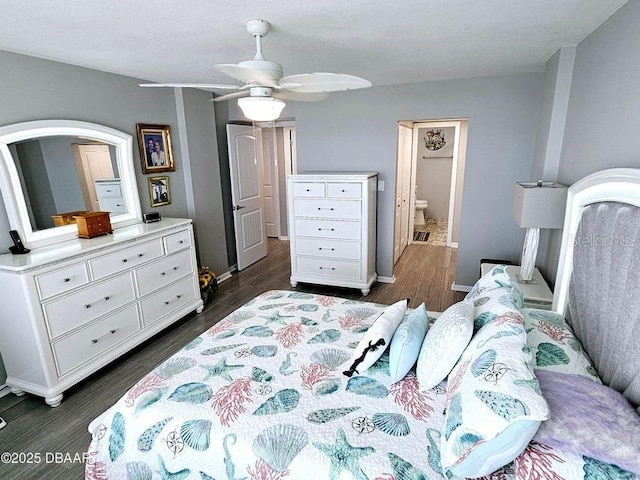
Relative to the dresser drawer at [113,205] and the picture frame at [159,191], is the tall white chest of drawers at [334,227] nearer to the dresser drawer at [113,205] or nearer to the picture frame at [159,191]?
the picture frame at [159,191]

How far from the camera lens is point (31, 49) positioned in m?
2.37

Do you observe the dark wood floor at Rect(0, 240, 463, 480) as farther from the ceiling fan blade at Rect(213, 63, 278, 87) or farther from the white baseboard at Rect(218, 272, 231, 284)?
the ceiling fan blade at Rect(213, 63, 278, 87)

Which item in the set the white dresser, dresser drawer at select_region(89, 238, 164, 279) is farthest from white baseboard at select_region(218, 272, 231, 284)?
the white dresser

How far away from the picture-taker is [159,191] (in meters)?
3.64

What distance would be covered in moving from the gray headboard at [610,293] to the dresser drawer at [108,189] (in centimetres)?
356

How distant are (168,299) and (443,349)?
8.67 ft

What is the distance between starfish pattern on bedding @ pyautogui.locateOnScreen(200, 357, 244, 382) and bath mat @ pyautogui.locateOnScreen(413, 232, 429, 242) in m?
5.18

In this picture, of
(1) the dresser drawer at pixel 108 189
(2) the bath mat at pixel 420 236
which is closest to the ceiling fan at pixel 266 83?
(1) the dresser drawer at pixel 108 189

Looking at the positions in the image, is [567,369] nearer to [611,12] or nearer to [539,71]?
[611,12]

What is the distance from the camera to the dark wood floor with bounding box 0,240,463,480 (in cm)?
204

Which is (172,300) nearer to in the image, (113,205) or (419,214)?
(113,205)

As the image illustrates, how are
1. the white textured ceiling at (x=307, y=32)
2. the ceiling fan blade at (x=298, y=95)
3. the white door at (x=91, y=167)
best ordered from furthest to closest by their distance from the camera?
the white door at (x=91, y=167) < the ceiling fan blade at (x=298, y=95) < the white textured ceiling at (x=307, y=32)

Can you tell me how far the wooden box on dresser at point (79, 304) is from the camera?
2.25 m

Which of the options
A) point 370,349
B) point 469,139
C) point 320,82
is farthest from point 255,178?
point 370,349
